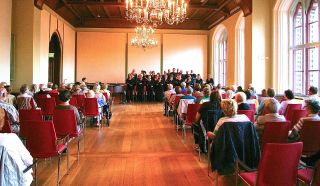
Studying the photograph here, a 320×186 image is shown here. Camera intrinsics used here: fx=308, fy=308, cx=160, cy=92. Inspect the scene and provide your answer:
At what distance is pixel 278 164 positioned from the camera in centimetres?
252

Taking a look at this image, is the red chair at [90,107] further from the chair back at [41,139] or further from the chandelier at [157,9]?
the chair back at [41,139]

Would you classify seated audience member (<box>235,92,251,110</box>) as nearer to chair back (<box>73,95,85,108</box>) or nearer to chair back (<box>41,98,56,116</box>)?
chair back (<box>73,95,85,108</box>)

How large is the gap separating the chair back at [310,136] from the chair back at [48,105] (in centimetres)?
543

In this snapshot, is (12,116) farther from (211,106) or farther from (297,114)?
(297,114)

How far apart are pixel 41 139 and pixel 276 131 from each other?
2.84m

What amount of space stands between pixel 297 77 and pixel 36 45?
28.0ft

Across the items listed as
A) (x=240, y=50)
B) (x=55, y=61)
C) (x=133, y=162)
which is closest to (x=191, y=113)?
(x=133, y=162)

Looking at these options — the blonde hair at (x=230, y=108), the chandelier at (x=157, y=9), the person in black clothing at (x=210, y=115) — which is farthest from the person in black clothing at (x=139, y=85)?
the blonde hair at (x=230, y=108)

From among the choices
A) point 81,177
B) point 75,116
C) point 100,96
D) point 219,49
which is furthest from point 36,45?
point 219,49

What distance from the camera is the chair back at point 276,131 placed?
3768mm

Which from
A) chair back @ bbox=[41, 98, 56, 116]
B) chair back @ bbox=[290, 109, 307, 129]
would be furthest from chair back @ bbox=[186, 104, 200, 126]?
chair back @ bbox=[41, 98, 56, 116]

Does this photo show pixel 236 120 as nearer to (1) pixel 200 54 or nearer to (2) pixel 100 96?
(2) pixel 100 96

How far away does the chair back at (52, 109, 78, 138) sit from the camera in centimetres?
480

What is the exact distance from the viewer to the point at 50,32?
1230cm
